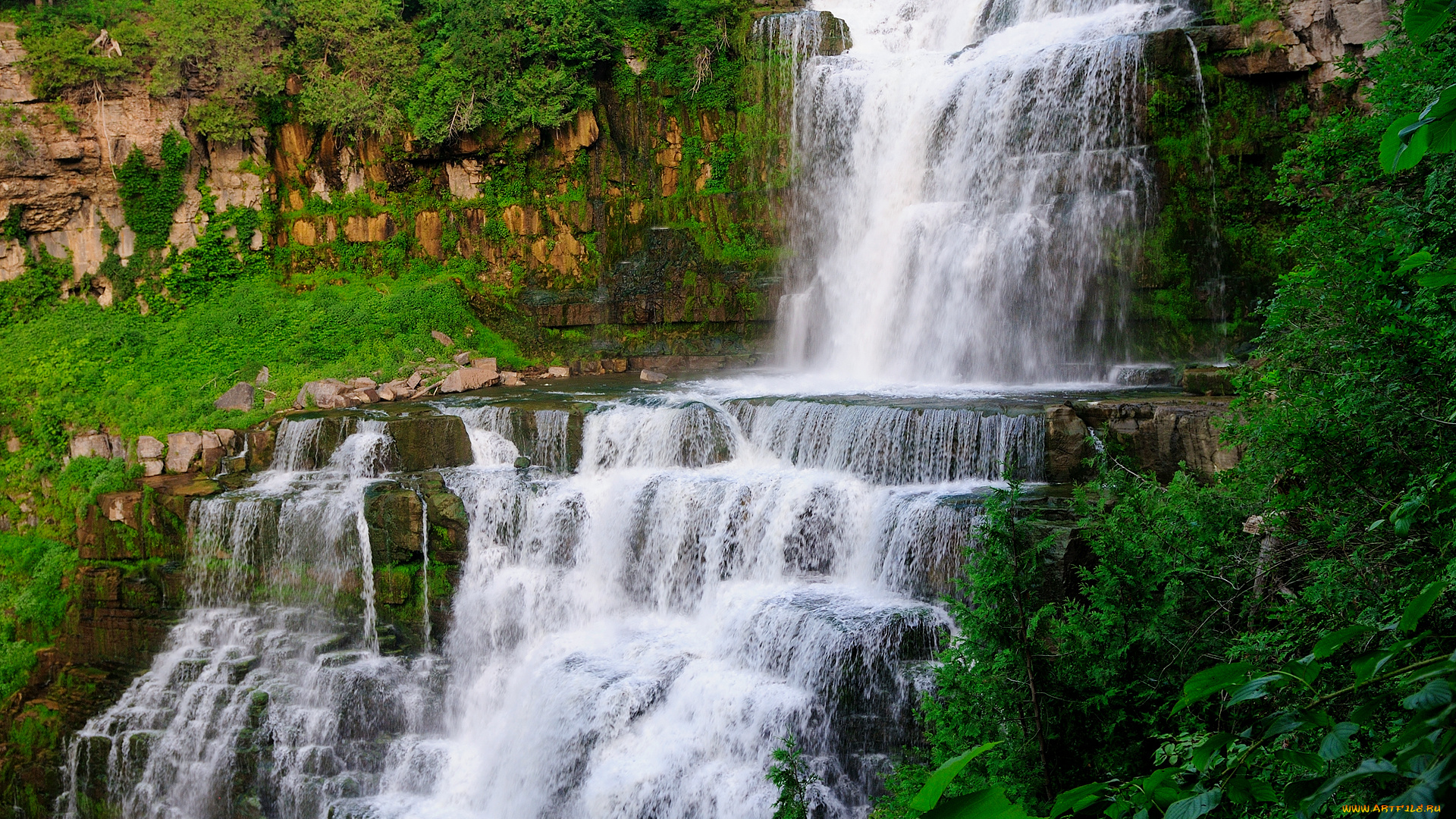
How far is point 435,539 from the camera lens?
11.6 meters

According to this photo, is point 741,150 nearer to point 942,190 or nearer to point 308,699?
point 942,190

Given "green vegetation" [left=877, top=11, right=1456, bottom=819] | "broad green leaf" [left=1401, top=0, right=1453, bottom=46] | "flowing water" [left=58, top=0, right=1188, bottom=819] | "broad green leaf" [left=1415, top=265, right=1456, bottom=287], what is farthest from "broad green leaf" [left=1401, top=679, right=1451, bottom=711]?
"flowing water" [left=58, top=0, right=1188, bottom=819]

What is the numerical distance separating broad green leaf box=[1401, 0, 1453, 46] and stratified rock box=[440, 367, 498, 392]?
A: 1686cm

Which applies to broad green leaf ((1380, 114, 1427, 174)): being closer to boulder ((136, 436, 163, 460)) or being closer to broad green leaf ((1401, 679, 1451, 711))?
broad green leaf ((1401, 679, 1451, 711))

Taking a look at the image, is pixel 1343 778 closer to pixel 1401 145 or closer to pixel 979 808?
pixel 979 808

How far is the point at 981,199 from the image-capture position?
617 inches

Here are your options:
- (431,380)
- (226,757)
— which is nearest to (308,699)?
(226,757)

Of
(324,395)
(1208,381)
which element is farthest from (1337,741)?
(324,395)

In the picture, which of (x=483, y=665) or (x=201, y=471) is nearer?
(x=483, y=665)

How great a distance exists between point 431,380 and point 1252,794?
1704 centimetres

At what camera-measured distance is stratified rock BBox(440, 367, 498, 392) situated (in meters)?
16.9

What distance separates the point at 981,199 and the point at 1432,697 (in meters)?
15.7

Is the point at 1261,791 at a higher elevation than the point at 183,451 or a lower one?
higher

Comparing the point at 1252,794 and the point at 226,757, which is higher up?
the point at 1252,794
